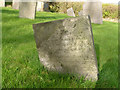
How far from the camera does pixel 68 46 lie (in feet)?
7.29

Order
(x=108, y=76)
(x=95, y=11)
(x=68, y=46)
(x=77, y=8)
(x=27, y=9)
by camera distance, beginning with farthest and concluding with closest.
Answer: (x=77, y=8) → (x=95, y=11) → (x=27, y=9) → (x=108, y=76) → (x=68, y=46)

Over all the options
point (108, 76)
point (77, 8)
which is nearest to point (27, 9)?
point (108, 76)

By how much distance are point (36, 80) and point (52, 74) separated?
0.30 m

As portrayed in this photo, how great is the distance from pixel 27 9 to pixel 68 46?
595 cm

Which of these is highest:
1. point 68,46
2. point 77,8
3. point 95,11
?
point 77,8

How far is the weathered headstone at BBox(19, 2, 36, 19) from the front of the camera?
747 centimetres

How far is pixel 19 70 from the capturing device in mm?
2467

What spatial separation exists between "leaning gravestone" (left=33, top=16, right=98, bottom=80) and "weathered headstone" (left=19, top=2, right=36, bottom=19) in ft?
17.8

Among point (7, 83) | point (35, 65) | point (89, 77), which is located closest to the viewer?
point (7, 83)

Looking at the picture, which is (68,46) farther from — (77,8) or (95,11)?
(77,8)

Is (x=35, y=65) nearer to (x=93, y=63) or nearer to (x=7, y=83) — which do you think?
(x=7, y=83)

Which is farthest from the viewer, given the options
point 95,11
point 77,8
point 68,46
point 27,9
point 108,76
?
point 77,8

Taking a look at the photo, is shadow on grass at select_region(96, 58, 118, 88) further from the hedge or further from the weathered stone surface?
the hedge

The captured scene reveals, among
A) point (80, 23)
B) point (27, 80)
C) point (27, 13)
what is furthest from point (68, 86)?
point (27, 13)
